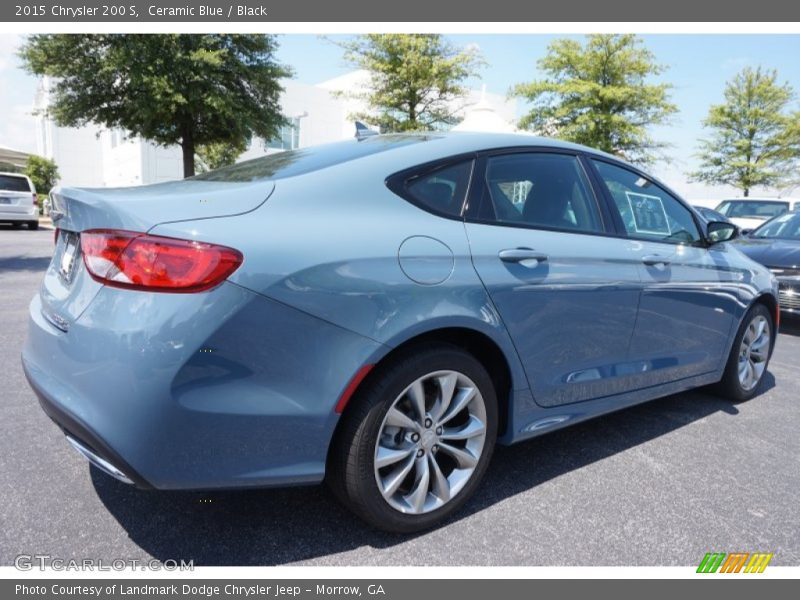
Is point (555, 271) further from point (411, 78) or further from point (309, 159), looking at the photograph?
point (411, 78)

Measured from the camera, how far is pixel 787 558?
7.22ft

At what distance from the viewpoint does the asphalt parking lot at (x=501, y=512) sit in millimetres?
2117

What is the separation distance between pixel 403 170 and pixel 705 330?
2.33 m

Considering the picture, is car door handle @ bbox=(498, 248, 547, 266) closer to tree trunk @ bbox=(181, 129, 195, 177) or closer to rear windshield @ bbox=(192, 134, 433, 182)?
rear windshield @ bbox=(192, 134, 433, 182)

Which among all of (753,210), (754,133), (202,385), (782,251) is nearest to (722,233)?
(202,385)

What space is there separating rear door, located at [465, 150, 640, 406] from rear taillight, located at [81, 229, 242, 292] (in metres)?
1.00

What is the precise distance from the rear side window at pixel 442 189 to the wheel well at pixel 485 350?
48 centimetres

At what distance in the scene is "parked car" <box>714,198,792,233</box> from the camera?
14.1 metres

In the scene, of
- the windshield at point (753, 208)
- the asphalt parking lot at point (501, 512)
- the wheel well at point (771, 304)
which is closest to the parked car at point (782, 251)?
the wheel well at point (771, 304)

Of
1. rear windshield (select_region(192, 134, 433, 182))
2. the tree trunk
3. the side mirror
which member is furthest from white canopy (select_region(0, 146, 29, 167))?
the side mirror

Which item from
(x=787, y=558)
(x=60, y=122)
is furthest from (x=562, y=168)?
(x=60, y=122)

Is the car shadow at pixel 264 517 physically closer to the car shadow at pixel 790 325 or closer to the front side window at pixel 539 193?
the front side window at pixel 539 193

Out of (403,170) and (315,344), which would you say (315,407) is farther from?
(403,170)
